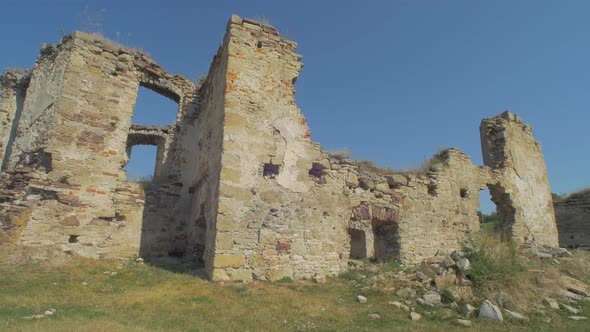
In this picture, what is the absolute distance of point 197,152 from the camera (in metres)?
9.38

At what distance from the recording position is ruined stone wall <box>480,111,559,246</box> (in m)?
11.2

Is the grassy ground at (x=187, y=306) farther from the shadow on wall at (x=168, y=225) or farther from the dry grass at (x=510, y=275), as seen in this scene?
the shadow on wall at (x=168, y=225)

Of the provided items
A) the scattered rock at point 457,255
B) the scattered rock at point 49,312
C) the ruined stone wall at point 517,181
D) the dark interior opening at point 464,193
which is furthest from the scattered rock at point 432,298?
the ruined stone wall at point 517,181

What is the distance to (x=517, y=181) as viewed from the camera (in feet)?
37.8

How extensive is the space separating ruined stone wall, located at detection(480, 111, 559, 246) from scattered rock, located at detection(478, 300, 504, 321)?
22.5 ft

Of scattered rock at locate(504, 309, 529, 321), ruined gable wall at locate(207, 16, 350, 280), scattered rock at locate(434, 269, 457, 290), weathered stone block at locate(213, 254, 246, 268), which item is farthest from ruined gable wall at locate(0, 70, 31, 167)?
scattered rock at locate(504, 309, 529, 321)

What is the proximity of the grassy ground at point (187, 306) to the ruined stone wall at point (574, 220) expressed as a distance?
1019 cm

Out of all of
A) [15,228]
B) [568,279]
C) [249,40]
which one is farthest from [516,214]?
[15,228]

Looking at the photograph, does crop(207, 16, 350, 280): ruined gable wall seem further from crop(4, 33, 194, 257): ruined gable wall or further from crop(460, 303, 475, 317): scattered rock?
crop(4, 33, 194, 257): ruined gable wall

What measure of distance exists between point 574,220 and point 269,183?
530 inches

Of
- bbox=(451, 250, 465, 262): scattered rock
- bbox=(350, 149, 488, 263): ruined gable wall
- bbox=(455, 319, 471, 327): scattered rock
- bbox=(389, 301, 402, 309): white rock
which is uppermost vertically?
bbox=(350, 149, 488, 263): ruined gable wall

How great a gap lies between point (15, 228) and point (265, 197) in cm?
486

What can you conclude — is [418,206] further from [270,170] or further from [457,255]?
[270,170]

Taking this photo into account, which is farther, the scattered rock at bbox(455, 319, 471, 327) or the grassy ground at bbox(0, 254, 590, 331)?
the scattered rock at bbox(455, 319, 471, 327)
